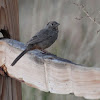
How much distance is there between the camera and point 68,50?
8.81 feet

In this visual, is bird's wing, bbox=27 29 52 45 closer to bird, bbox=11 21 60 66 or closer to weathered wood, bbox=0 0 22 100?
bird, bbox=11 21 60 66

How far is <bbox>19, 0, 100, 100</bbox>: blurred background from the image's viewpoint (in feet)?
8.61

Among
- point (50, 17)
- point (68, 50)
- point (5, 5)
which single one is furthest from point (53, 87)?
point (50, 17)

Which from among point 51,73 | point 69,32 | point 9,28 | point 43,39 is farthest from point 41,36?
point 51,73

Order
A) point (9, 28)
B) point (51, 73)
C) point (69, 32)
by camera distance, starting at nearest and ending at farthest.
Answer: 1. point (51, 73)
2. point (9, 28)
3. point (69, 32)

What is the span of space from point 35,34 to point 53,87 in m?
1.49

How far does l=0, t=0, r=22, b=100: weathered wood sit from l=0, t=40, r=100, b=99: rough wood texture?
12 cm

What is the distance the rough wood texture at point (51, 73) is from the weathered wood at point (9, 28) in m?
0.12

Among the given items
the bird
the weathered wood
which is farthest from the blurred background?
the weathered wood

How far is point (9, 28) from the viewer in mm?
1933

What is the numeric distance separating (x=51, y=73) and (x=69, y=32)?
4.73 feet

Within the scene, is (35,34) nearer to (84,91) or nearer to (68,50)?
(68,50)

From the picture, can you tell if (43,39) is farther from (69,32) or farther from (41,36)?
(69,32)

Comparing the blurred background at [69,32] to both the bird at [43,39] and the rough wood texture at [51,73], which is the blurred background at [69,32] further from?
the rough wood texture at [51,73]
